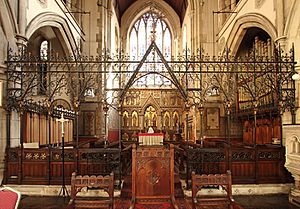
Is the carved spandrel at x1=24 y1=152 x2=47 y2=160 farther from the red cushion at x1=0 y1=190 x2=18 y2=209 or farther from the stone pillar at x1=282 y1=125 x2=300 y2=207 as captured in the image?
the stone pillar at x1=282 y1=125 x2=300 y2=207

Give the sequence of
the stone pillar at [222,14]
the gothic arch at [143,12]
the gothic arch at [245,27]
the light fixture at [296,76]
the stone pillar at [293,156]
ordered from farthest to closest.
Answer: the gothic arch at [143,12] → the stone pillar at [222,14] → the gothic arch at [245,27] → the light fixture at [296,76] → the stone pillar at [293,156]

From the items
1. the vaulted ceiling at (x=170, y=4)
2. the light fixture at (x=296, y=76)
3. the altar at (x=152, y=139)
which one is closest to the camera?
the light fixture at (x=296, y=76)

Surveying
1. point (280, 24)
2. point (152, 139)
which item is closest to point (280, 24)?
point (280, 24)

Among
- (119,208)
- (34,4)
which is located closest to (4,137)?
(119,208)

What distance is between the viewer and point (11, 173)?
238 inches

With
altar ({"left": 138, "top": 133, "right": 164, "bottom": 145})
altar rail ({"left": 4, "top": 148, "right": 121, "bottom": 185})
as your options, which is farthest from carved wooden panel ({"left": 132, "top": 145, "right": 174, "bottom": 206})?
altar ({"left": 138, "top": 133, "right": 164, "bottom": 145})

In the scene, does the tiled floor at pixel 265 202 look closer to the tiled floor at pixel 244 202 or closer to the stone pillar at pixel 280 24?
the tiled floor at pixel 244 202

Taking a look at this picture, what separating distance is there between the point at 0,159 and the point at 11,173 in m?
0.37

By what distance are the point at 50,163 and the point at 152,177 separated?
9.97ft

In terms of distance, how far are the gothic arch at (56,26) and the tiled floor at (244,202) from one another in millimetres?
4119

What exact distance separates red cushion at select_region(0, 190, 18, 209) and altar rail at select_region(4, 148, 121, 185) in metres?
3.75

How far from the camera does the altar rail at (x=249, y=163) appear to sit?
20.1ft

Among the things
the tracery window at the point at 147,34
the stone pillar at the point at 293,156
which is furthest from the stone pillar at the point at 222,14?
the stone pillar at the point at 293,156

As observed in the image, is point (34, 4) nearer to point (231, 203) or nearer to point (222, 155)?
point (222, 155)
